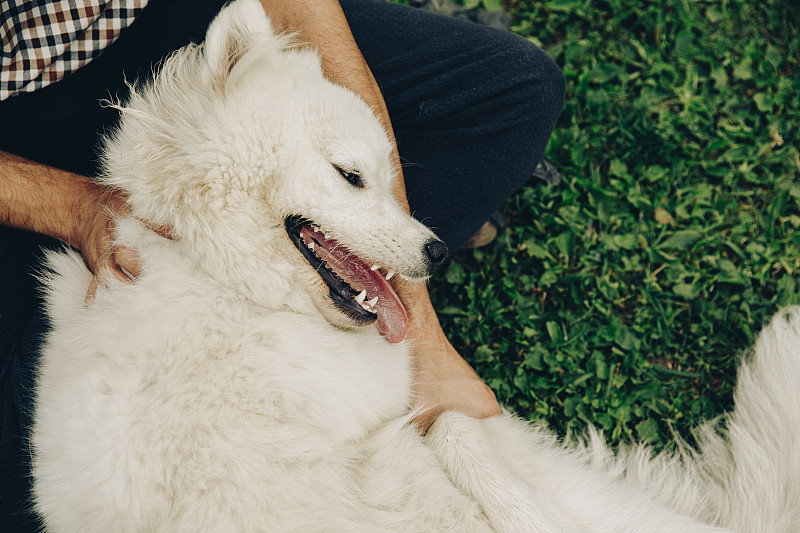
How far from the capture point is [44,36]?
1882 mm

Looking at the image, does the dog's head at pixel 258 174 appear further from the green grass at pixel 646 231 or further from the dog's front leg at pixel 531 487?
the green grass at pixel 646 231

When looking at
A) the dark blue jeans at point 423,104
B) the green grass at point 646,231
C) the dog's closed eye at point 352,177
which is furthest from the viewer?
the green grass at point 646,231

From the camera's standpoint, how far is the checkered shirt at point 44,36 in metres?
1.87

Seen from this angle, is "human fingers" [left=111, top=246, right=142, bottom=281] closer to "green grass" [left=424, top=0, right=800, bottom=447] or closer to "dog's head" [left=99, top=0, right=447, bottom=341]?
"dog's head" [left=99, top=0, right=447, bottom=341]

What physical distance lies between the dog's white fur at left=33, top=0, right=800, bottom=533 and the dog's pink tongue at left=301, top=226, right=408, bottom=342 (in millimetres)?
72

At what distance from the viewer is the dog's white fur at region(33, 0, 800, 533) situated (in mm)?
1489

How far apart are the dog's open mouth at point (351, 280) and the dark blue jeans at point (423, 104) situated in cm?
55

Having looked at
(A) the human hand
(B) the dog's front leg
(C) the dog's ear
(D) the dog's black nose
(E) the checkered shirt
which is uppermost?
(C) the dog's ear

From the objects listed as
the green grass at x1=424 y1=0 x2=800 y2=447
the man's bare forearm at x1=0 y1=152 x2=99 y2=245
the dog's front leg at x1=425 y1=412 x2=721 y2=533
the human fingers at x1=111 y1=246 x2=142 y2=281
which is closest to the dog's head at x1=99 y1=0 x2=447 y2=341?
the human fingers at x1=111 y1=246 x2=142 y2=281

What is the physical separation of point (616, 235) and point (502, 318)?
79 centimetres

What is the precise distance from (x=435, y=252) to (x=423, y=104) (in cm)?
84

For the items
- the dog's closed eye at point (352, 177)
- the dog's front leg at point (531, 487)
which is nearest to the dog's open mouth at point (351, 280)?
the dog's closed eye at point (352, 177)

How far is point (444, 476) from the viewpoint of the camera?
1712mm

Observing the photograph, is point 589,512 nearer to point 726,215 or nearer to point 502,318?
point 502,318
